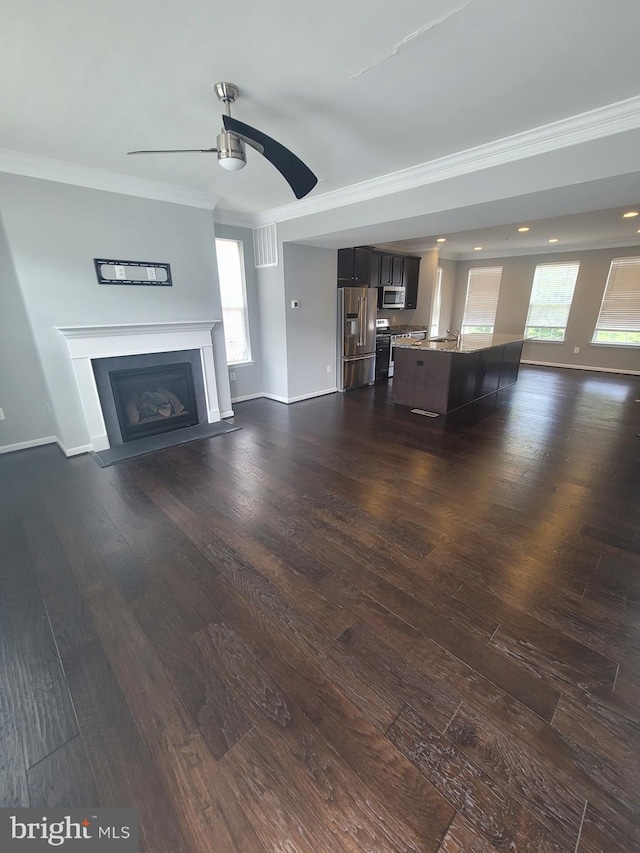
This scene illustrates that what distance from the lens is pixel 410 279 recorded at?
745 centimetres

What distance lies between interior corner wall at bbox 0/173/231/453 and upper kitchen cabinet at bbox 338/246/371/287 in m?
2.26

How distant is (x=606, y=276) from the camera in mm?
7262

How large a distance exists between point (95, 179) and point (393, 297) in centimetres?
519

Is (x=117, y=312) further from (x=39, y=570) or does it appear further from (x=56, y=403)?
(x=39, y=570)

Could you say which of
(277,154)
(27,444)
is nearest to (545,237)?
(277,154)

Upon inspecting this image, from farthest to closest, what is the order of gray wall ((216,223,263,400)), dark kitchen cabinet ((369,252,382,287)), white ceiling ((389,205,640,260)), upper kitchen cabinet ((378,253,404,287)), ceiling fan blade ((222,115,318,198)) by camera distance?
upper kitchen cabinet ((378,253,404,287))
dark kitchen cabinet ((369,252,382,287))
white ceiling ((389,205,640,260))
gray wall ((216,223,263,400))
ceiling fan blade ((222,115,318,198))

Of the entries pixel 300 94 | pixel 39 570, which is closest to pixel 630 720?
pixel 39 570

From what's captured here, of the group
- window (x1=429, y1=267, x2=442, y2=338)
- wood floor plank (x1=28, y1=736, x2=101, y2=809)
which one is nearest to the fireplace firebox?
wood floor plank (x1=28, y1=736, x2=101, y2=809)

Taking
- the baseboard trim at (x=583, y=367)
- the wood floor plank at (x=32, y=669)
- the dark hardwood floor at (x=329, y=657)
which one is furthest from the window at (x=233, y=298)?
the baseboard trim at (x=583, y=367)

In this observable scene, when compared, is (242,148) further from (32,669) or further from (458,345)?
(458,345)

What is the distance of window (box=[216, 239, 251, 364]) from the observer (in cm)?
493

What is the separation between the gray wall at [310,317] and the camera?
16.3 ft

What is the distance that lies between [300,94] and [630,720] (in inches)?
137

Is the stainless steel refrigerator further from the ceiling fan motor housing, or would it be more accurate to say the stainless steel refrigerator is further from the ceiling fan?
the ceiling fan motor housing
